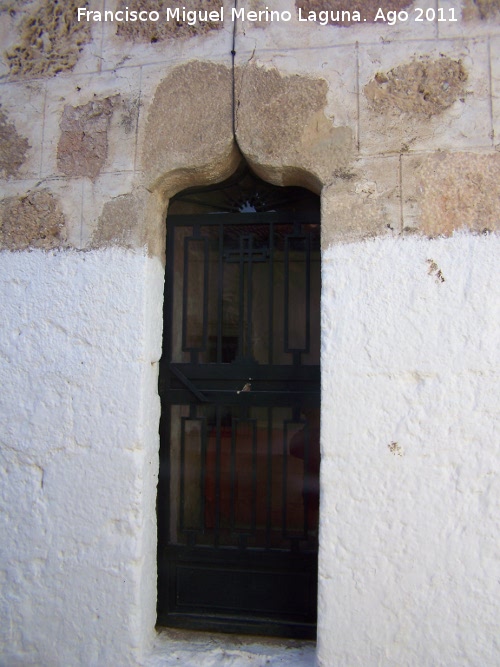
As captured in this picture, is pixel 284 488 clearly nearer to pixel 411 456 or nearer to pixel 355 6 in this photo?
pixel 411 456

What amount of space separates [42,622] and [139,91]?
7.77ft

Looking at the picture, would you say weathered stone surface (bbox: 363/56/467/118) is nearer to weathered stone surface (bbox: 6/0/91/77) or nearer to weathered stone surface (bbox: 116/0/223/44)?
weathered stone surface (bbox: 116/0/223/44)

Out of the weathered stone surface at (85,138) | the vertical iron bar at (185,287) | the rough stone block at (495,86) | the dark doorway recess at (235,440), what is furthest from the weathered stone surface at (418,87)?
the weathered stone surface at (85,138)

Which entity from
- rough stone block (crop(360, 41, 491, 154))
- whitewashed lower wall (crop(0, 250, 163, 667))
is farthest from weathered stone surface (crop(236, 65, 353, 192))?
whitewashed lower wall (crop(0, 250, 163, 667))

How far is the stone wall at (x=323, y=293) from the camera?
1.90m

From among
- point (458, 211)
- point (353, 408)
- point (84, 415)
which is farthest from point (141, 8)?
point (353, 408)

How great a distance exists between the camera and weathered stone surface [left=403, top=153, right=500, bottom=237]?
76.9 inches

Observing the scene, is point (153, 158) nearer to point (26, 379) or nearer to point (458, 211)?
point (26, 379)

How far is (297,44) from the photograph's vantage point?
2.16m

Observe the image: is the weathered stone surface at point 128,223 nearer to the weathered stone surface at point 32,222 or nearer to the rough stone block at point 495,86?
the weathered stone surface at point 32,222

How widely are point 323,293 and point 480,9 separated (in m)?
1.32

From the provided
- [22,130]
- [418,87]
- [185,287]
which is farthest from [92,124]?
[418,87]

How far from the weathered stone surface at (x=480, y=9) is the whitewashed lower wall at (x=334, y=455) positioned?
3.05 feet

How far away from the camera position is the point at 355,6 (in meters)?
2.13
